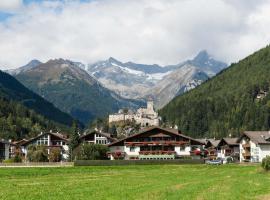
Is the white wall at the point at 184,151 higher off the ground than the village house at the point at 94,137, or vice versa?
the village house at the point at 94,137

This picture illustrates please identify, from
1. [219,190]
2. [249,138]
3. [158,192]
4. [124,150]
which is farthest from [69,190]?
[249,138]

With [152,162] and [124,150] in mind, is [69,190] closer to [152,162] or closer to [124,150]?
[152,162]

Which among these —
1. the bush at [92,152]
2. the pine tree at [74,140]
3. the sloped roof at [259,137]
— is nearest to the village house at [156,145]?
the pine tree at [74,140]

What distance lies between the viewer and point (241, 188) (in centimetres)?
4738

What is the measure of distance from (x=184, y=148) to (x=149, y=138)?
32.8 ft

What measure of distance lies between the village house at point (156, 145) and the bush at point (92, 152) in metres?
12.5

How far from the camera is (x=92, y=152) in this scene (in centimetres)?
14362

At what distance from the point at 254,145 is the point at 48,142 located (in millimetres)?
64984

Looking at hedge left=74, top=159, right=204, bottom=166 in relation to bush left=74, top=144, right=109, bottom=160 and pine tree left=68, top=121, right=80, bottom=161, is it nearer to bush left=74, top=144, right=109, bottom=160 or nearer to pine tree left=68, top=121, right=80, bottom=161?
bush left=74, top=144, right=109, bottom=160

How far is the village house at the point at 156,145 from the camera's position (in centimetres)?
16075

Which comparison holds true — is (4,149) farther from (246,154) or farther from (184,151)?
(246,154)

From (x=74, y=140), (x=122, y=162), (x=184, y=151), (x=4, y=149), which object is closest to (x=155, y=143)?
(x=184, y=151)

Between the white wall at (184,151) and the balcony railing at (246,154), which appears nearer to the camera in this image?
the white wall at (184,151)

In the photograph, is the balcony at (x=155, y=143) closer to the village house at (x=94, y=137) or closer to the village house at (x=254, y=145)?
the village house at (x=94, y=137)
